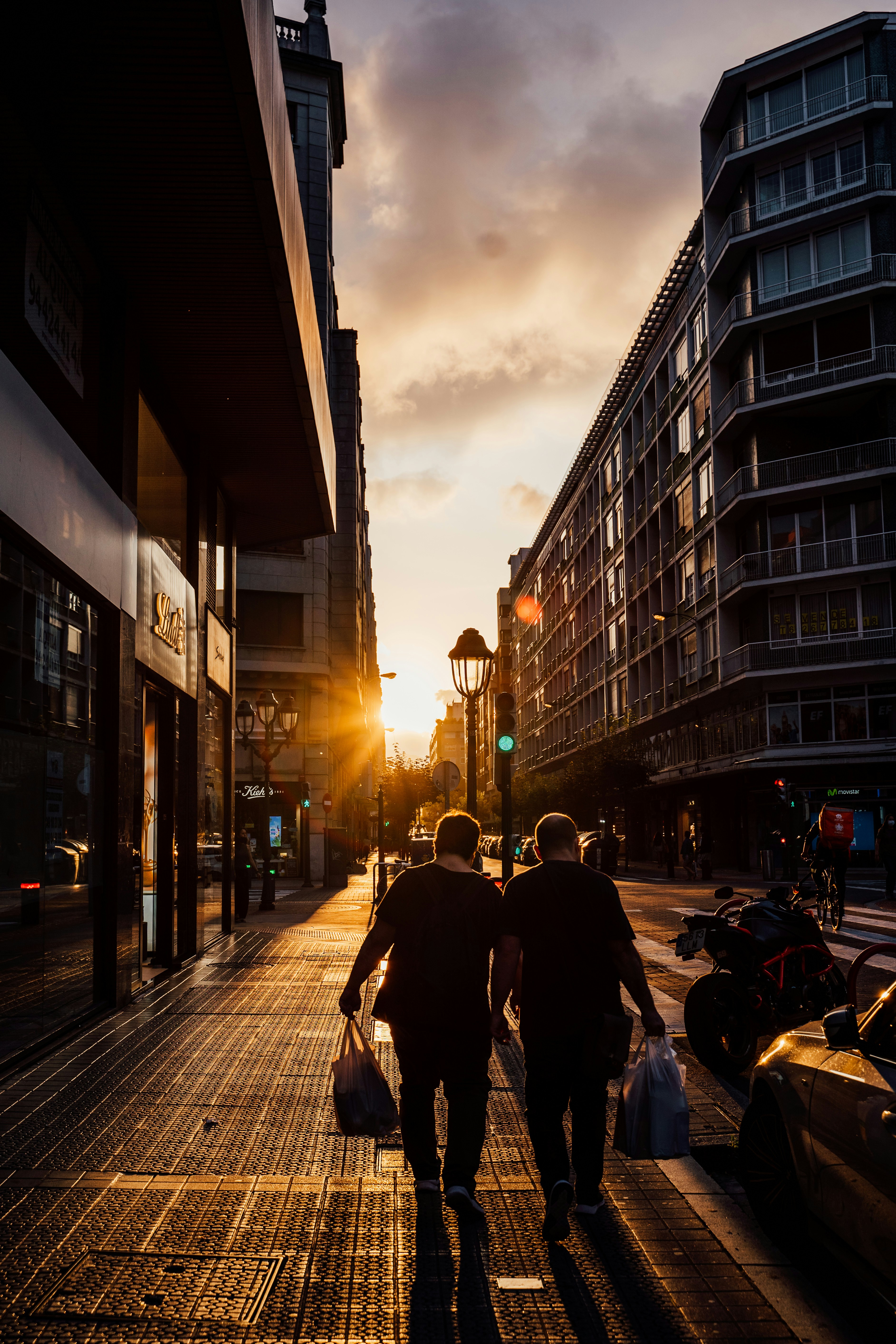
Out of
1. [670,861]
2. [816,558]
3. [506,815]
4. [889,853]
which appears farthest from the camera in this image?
[816,558]

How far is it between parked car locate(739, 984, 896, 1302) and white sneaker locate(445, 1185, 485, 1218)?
3.67ft

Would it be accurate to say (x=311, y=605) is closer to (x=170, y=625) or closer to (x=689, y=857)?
(x=689, y=857)

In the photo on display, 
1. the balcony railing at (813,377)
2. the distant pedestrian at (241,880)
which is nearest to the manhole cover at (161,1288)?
the distant pedestrian at (241,880)

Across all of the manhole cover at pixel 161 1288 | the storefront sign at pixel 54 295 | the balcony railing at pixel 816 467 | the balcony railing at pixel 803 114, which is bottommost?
the manhole cover at pixel 161 1288

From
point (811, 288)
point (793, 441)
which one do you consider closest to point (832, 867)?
point (793, 441)

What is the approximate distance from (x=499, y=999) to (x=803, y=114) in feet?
145

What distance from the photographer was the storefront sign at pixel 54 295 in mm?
8414

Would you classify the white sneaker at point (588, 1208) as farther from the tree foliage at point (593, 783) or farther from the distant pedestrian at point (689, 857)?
the tree foliage at point (593, 783)

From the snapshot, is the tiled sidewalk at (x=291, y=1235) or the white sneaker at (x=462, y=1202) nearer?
the tiled sidewalk at (x=291, y=1235)

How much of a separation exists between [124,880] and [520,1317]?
24.0 feet

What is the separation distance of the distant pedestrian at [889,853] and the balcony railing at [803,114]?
89.9 feet

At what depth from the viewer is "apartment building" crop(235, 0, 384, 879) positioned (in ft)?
130

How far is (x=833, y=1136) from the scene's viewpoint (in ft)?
12.6

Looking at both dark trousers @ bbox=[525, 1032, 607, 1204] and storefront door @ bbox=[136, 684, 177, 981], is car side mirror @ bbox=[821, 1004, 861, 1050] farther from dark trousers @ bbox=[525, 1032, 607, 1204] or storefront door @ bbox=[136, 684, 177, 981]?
storefront door @ bbox=[136, 684, 177, 981]
